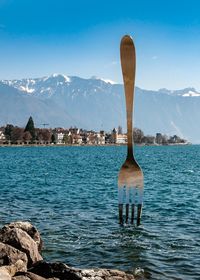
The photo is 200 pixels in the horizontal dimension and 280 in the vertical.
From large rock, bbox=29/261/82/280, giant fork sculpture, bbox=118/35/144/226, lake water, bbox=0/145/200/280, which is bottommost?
lake water, bbox=0/145/200/280

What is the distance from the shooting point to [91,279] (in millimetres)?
13484

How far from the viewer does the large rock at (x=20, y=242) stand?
54.5ft

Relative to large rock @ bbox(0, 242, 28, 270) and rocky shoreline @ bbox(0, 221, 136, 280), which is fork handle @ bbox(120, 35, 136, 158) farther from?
large rock @ bbox(0, 242, 28, 270)

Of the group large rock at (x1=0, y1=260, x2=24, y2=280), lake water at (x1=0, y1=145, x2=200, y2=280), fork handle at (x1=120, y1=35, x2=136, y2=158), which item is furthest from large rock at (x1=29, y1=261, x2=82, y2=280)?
fork handle at (x1=120, y1=35, x2=136, y2=158)

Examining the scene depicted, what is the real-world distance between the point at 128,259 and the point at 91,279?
722cm

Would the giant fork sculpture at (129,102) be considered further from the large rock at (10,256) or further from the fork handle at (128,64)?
the large rock at (10,256)

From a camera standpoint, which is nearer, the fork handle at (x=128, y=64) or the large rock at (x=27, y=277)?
the fork handle at (x=128, y=64)

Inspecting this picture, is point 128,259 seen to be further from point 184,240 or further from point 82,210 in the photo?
point 82,210

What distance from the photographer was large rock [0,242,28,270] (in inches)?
575

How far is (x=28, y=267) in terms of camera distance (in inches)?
624

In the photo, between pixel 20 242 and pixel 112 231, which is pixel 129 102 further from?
pixel 112 231

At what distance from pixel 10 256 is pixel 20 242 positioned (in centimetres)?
199

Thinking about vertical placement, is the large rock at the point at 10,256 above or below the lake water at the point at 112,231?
above

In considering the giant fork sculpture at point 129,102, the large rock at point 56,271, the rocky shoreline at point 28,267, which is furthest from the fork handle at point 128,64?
the large rock at point 56,271
